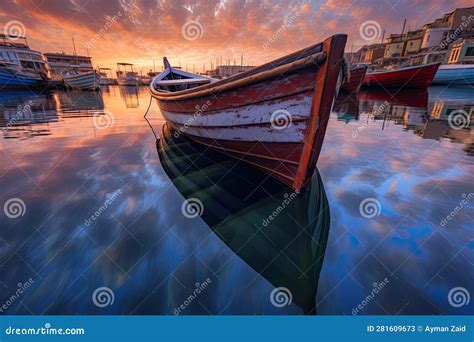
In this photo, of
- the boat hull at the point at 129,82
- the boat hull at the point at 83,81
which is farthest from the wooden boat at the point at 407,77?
the boat hull at the point at 129,82

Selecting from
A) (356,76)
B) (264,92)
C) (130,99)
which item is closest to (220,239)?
(264,92)

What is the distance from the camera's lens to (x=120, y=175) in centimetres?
480

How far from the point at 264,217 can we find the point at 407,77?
29.4 metres

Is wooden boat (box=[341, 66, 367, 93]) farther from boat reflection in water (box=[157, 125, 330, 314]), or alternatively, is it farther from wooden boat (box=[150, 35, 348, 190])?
boat reflection in water (box=[157, 125, 330, 314])

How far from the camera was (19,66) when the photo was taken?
123ft

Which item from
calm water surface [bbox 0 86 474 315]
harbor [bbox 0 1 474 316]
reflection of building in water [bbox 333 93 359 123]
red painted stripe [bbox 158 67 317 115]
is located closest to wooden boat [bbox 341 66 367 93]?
reflection of building in water [bbox 333 93 359 123]

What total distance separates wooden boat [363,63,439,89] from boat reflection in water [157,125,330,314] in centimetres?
2610

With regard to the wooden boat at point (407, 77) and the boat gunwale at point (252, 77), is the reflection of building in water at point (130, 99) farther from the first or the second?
the wooden boat at point (407, 77)

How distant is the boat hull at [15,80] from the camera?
2555 centimetres

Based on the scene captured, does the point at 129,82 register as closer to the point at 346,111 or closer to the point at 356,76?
the point at 356,76

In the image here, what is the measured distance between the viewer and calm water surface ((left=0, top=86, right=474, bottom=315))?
216 centimetres

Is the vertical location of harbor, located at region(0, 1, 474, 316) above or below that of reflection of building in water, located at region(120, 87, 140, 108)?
below

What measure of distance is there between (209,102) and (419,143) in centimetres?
727
